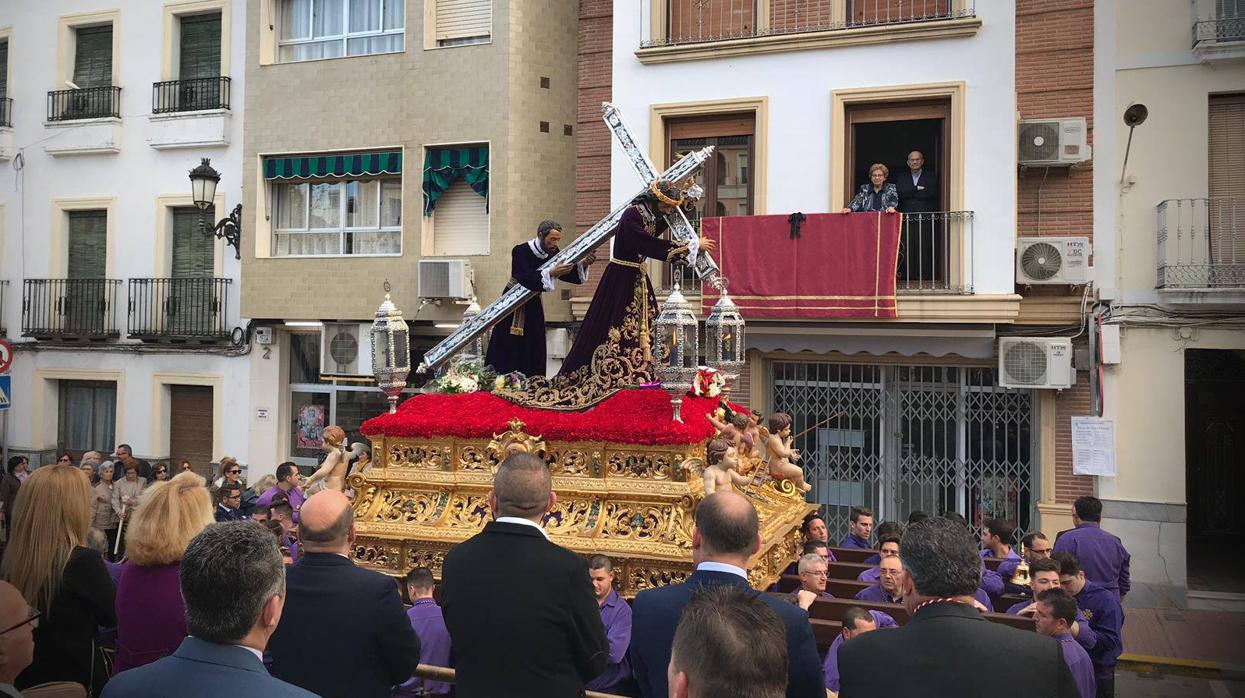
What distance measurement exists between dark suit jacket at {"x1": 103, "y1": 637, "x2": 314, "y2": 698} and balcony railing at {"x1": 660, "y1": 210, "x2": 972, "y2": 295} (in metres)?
9.64

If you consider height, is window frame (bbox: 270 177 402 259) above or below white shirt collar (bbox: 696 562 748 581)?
above

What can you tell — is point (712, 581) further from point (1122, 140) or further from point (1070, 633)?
point (1122, 140)

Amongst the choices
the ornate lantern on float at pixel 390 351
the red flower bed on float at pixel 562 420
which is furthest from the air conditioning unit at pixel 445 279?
the red flower bed on float at pixel 562 420

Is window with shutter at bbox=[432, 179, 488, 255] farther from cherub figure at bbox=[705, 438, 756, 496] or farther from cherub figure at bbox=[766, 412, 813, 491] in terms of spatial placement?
cherub figure at bbox=[705, 438, 756, 496]

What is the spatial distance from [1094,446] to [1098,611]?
20.9 ft

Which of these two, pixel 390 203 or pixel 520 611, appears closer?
pixel 520 611

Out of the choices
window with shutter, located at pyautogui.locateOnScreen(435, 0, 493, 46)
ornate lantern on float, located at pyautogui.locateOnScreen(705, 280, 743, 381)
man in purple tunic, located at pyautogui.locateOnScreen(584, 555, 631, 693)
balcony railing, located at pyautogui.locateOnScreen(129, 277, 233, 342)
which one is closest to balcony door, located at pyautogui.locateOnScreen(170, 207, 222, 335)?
balcony railing, located at pyautogui.locateOnScreen(129, 277, 233, 342)

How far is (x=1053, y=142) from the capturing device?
39.5ft

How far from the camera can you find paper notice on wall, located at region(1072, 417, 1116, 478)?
467 inches

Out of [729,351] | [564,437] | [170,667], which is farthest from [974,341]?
[170,667]

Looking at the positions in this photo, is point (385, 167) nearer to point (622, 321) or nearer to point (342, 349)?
point (342, 349)

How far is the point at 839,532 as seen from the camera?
13180 mm

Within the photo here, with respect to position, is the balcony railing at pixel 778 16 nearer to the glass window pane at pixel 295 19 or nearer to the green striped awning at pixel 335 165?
the green striped awning at pixel 335 165

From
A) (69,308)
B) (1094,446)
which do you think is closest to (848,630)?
(1094,446)
